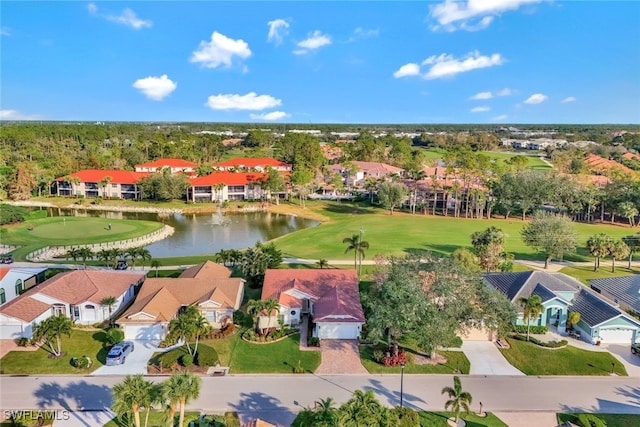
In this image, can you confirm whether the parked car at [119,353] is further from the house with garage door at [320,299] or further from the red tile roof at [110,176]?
the red tile roof at [110,176]

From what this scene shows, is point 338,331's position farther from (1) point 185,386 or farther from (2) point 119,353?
(2) point 119,353

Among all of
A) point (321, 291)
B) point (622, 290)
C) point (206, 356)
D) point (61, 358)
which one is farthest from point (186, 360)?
point (622, 290)

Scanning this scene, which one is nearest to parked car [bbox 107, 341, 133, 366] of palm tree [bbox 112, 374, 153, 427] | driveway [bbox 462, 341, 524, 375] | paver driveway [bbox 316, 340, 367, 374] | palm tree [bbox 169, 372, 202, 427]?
palm tree [bbox 112, 374, 153, 427]

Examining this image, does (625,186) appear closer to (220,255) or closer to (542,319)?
(542,319)

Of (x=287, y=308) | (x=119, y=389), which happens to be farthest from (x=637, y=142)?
(x=119, y=389)

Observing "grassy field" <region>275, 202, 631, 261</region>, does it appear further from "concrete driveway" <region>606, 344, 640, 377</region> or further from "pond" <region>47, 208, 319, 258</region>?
"concrete driveway" <region>606, 344, 640, 377</region>

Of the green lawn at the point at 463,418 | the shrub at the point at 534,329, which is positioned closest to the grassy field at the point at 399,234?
the shrub at the point at 534,329
